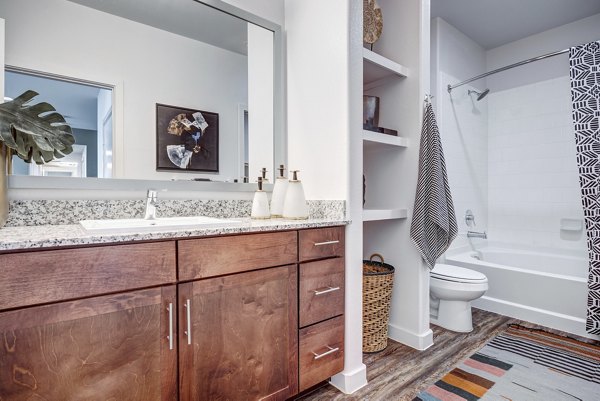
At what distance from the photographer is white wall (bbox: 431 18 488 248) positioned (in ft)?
9.87

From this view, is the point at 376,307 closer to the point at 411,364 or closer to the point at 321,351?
the point at 411,364

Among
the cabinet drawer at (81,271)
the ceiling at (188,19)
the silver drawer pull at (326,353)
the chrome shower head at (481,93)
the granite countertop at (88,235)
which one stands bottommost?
the silver drawer pull at (326,353)

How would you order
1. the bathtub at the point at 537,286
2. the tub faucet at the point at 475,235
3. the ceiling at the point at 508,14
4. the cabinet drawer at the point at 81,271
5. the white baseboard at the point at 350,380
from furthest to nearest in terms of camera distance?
the tub faucet at the point at 475,235
the ceiling at the point at 508,14
the bathtub at the point at 537,286
the white baseboard at the point at 350,380
the cabinet drawer at the point at 81,271

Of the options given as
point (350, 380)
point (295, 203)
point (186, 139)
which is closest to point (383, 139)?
point (295, 203)

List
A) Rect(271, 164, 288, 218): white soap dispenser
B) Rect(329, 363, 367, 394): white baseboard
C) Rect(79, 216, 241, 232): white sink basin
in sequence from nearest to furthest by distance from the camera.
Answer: Rect(79, 216, 241, 232): white sink basin
Rect(329, 363, 367, 394): white baseboard
Rect(271, 164, 288, 218): white soap dispenser

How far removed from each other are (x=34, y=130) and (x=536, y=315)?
10.7ft

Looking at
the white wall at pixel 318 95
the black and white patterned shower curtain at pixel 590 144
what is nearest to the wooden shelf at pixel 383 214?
the white wall at pixel 318 95

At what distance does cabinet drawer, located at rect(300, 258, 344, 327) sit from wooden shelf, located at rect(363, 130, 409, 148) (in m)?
0.74

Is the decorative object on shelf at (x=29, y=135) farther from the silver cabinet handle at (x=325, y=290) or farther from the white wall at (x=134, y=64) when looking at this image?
the silver cabinet handle at (x=325, y=290)

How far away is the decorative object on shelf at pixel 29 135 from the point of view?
114cm

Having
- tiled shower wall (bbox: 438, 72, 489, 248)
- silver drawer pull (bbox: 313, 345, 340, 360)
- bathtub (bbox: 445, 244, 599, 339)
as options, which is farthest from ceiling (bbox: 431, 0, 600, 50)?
silver drawer pull (bbox: 313, 345, 340, 360)

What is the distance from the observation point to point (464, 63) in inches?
130

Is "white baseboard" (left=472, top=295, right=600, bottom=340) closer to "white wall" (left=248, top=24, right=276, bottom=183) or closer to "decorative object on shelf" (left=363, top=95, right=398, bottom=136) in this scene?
"decorative object on shelf" (left=363, top=95, right=398, bottom=136)

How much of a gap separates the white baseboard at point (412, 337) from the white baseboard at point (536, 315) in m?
0.91
